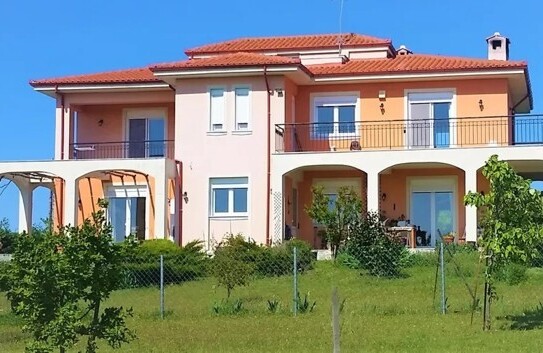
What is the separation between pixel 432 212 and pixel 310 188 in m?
3.89

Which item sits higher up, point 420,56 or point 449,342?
point 420,56

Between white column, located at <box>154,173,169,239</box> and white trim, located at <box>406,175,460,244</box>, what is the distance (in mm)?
7536

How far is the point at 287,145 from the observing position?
3125 centimetres

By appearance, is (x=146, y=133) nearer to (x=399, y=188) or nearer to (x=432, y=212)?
(x=399, y=188)

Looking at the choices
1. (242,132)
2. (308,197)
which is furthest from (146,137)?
(308,197)

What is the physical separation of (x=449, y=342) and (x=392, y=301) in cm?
467

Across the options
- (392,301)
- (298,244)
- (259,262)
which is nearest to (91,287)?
(392,301)

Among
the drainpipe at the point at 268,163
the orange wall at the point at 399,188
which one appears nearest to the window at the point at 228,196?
the drainpipe at the point at 268,163

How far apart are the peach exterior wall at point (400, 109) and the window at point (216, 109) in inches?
98.7

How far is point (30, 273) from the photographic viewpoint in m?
12.2

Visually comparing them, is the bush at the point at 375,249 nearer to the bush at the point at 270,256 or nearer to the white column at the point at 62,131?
the bush at the point at 270,256

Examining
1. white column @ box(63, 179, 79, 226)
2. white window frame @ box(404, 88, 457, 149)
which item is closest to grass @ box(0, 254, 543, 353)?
white window frame @ box(404, 88, 457, 149)

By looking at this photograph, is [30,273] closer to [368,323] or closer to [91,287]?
[91,287]

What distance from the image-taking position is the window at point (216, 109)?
31109 mm
